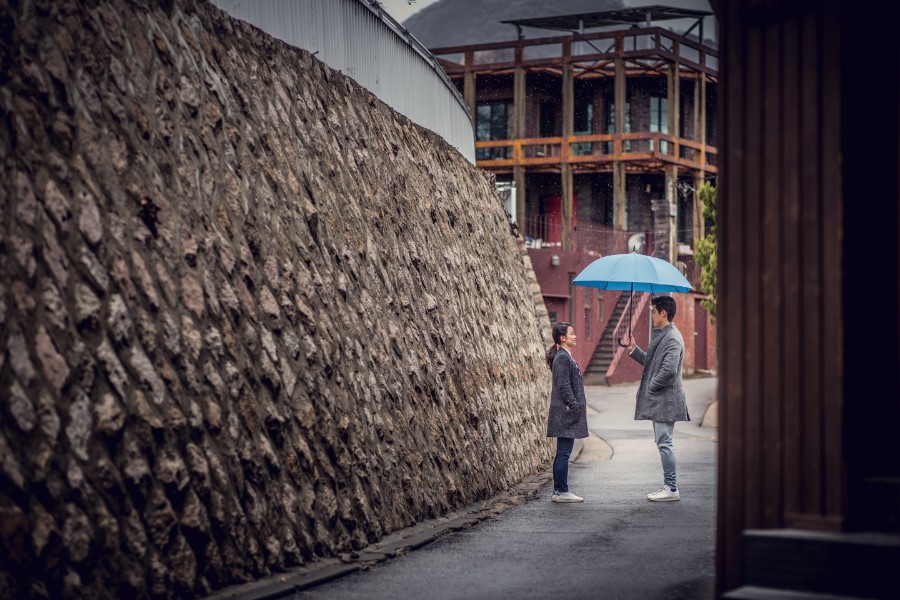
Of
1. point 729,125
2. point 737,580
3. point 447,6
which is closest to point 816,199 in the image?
point 729,125

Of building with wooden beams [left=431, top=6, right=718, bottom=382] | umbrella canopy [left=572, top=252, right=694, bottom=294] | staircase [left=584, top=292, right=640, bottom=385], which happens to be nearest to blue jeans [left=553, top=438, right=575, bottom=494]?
umbrella canopy [left=572, top=252, right=694, bottom=294]

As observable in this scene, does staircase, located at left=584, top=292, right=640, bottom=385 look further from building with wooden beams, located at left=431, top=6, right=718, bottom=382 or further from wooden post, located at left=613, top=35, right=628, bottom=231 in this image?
wooden post, located at left=613, top=35, right=628, bottom=231

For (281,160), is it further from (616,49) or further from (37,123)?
(616,49)

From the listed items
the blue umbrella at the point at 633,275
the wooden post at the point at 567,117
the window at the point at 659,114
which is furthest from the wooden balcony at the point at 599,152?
the blue umbrella at the point at 633,275

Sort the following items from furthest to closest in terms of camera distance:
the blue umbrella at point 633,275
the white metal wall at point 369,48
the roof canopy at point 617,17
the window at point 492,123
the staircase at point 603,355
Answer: the window at point 492,123 < the roof canopy at point 617,17 < the staircase at point 603,355 < the blue umbrella at point 633,275 < the white metal wall at point 369,48

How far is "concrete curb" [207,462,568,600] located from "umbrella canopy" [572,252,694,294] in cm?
247

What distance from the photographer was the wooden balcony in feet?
125

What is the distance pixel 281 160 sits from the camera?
29.4ft

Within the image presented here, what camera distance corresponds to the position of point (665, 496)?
11.7 m

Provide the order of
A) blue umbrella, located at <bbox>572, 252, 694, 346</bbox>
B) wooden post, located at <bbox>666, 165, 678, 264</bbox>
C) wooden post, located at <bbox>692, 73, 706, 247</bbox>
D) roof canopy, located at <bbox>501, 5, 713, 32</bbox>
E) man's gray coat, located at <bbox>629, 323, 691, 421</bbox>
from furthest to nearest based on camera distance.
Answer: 1. roof canopy, located at <bbox>501, 5, 713, 32</bbox>
2. wooden post, located at <bbox>692, 73, 706, 247</bbox>
3. wooden post, located at <bbox>666, 165, 678, 264</bbox>
4. blue umbrella, located at <bbox>572, 252, 694, 346</bbox>
5. man's gray coat, located at <bbox>629, 323, 691, 421</bbox>

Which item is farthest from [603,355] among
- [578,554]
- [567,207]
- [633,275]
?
[578,554]

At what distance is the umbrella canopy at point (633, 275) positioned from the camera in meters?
13.0

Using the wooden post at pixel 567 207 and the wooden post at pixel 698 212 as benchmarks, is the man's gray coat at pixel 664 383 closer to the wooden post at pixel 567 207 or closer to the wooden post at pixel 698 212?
the wooden post at pixel 567 207

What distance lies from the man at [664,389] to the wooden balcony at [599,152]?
26.5m
